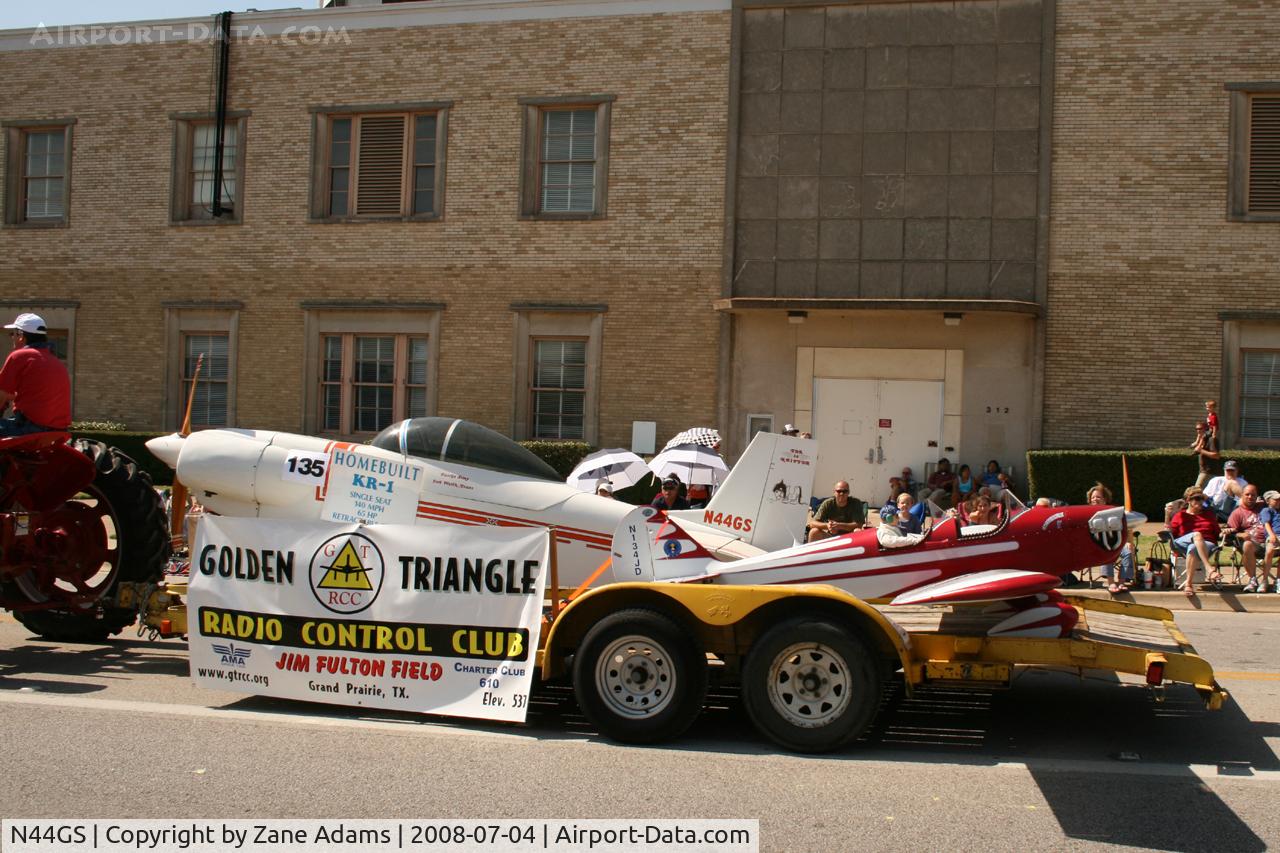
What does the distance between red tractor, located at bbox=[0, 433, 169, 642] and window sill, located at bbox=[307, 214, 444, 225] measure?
1441 cm

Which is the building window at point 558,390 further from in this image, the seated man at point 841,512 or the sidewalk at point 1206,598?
the sidewalk at point 1206,598

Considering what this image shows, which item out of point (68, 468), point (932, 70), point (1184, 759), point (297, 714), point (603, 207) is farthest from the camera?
point (603, 207)

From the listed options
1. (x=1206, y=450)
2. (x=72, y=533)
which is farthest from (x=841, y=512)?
(x=72, y=533)

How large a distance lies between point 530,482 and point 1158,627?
172 inches

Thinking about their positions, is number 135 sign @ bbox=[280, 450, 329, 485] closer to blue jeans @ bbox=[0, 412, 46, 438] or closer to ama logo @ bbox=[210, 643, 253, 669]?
ama logo @ bbox=[210, 643, 253, 669]

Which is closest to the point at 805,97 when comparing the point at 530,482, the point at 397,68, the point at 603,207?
the point at 603,207

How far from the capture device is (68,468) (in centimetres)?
891

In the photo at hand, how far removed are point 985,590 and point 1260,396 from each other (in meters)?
16.3

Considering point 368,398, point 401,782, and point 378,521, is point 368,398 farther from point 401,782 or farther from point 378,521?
point 401,782

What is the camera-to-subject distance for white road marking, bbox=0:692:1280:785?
6.53 metres

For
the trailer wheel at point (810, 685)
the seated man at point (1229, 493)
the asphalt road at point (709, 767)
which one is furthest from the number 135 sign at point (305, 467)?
the seated man at point (1229, 493)

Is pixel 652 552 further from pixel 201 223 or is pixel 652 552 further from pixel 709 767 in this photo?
pixel 201 223

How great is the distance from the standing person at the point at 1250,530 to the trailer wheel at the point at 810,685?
8.77 metres

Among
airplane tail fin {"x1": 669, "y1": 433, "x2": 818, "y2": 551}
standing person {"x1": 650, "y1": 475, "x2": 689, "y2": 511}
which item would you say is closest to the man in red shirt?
airplane tail fin {"x1": 669, "y1": 433, "x2": 818, "y2": 551}
